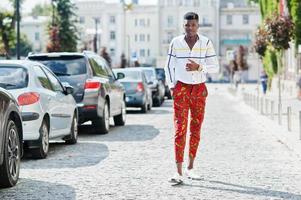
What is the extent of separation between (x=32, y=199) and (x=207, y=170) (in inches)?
118

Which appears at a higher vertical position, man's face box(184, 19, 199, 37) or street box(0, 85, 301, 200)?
man's face box(184, 19, 199, 37)

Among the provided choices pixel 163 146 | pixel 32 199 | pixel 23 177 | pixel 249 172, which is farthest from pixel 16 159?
pixel 163 146

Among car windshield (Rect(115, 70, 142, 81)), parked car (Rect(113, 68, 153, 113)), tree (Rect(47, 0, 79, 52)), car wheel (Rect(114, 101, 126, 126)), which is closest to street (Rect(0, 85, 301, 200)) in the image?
car wheel (Rect(114, 101, 126, 126))

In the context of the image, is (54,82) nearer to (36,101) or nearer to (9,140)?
(36,101)

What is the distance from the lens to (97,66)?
16.6 meters

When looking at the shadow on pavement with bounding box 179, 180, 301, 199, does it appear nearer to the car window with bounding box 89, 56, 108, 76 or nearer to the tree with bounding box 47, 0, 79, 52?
the car window with bounding box 89, 56, 108, 76

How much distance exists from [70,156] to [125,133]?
16.5 ft

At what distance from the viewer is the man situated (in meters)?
8.79

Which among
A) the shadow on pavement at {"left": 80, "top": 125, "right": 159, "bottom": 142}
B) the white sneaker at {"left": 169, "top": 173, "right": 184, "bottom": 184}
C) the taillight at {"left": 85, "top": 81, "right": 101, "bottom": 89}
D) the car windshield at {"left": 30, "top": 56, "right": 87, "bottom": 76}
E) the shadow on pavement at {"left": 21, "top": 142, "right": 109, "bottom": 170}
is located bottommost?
the shadow on pavement at {"left": 80, "top": 125, "right": 159, "bottom": 142}

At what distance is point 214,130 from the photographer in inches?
705

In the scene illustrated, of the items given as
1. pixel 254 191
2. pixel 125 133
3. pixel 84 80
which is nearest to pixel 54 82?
pixel 84 80

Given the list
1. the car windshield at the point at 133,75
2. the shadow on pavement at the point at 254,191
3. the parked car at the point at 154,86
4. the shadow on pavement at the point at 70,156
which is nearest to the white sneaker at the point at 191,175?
the shadow on pavement at the point at 254,191

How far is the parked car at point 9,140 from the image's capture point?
824 centimetres

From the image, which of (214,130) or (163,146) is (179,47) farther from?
(214,130)
